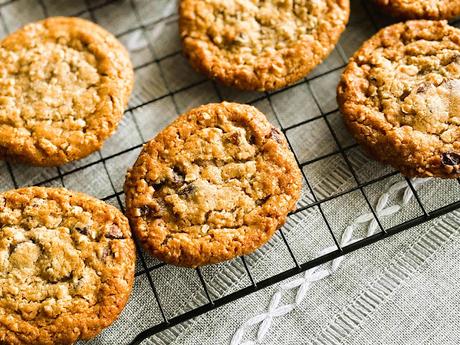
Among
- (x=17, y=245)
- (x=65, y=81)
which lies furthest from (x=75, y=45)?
(x=17, y=245)

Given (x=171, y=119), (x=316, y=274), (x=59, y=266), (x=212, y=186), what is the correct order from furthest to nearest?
1. (x=171, y=119)
2. (x=316, y=274)
3. (x=212, y=186)
4. (x=59, y=266)

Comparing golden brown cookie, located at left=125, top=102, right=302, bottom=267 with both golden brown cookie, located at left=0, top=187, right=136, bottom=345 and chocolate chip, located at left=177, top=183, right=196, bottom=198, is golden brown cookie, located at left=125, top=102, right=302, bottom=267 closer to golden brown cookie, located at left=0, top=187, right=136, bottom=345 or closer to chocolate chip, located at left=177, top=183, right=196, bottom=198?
chocolate chip, located at left=177, top=183, right=196, bottom=198

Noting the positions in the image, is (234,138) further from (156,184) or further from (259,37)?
(259,37)

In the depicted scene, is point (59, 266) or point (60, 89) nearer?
point (59, 266)

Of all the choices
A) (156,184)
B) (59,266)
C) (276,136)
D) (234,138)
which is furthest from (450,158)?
(59,266)

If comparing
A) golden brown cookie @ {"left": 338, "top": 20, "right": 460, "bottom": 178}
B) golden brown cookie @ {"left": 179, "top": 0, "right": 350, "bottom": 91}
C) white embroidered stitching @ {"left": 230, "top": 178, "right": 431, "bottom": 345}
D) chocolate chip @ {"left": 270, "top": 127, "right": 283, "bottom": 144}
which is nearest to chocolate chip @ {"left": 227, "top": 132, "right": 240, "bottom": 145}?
chocolate chip @ {"left": 270, "top": 127, "right": 283, "bottom": 144}

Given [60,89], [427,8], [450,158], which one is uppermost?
[60,89]

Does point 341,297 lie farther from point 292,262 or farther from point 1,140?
point 1,140
